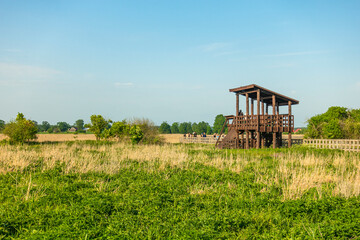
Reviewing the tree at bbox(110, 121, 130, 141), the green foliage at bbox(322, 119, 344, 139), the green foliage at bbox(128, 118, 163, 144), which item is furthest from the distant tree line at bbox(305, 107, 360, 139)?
the tree at bbox(110, 121, 130, 141)

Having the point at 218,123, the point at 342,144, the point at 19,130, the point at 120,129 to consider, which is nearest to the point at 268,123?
the point at 342,144

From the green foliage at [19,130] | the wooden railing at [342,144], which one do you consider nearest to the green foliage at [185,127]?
the green foliage at [19,130]

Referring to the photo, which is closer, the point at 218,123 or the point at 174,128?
the point at 218,123

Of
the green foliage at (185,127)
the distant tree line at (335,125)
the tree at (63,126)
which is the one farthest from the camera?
the tree at (63,126)

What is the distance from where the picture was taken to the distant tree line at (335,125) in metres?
31.5

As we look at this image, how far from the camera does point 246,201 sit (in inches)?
247

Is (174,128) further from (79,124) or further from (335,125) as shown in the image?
(335,125)

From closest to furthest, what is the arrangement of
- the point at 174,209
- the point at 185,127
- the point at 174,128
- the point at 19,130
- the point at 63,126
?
the point at 174,209 → the point at 19,130 → the point at 174,128 → the point at 185,127 → the point at 63,126

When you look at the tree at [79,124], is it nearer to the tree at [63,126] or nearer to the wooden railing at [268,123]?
the tree at [63,126]

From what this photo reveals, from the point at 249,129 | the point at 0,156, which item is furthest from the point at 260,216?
the point at 249,129

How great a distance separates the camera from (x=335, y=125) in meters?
31.8

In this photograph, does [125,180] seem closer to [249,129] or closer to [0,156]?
[0,156]

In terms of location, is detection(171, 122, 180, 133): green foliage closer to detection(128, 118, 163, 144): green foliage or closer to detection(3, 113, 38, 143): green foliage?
detection(128, 118, 163, 144): green foliage

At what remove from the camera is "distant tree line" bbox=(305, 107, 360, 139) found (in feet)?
103
